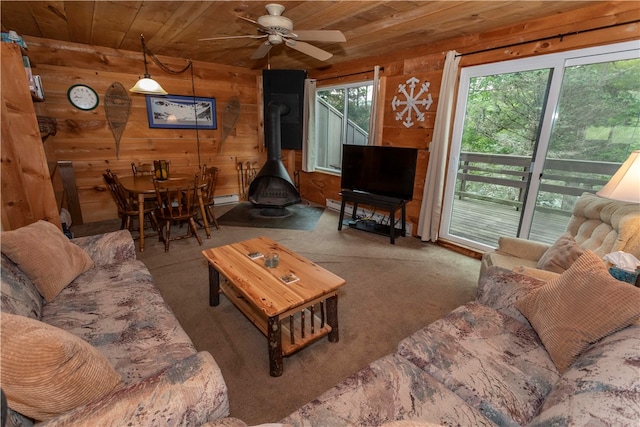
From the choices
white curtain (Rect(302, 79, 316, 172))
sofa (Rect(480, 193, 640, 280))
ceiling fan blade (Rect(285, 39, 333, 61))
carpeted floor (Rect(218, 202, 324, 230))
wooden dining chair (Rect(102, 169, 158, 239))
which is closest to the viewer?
sofa (Rect(480, 193, 640, 280))

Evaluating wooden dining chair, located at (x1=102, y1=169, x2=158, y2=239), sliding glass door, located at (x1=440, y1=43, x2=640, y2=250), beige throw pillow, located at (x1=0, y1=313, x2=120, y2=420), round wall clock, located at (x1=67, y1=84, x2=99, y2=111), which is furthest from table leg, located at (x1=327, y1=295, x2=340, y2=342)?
round wall clock, located at (x1=67, y1=84, x2=99, y2=111)

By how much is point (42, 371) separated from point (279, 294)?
3.47 feet

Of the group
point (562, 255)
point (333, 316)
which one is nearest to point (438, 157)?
point (562, 255)

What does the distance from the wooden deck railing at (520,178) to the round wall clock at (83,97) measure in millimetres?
4852

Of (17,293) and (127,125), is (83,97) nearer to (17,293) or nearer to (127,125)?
(127,125)

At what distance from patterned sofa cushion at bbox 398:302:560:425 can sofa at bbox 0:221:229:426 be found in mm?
874

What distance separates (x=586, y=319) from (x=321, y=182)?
440 centimetres

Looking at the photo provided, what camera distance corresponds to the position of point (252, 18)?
275 centimetres

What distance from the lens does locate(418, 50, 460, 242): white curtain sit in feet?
10.6

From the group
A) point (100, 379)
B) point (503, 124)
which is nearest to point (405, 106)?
point (503, 124)

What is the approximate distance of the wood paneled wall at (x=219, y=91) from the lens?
8.57 feet

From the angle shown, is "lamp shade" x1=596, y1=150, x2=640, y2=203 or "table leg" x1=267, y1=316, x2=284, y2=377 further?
"table leg" x1=267, y1=316, x2=284, y2=377

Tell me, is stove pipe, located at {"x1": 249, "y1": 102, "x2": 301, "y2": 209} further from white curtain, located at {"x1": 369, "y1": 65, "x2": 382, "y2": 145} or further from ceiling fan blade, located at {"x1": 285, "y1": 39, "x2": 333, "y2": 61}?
ceiling fan blade, located at {"x1": 285, "y1": 39, "x2": 333, "y2": 61}

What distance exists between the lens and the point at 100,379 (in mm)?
928
